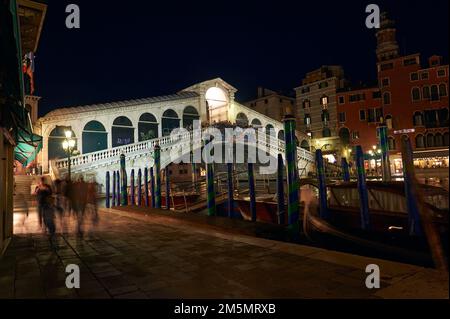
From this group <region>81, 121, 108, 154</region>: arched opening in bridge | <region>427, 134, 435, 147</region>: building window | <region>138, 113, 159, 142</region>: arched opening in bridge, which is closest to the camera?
<region>81, 121, 108, 154</region>: arched opening in bridge

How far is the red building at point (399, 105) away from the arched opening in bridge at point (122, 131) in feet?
70.6

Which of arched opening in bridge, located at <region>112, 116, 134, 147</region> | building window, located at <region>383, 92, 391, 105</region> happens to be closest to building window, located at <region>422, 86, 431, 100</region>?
building window, located at <region>383, 92, 391, 105</region>

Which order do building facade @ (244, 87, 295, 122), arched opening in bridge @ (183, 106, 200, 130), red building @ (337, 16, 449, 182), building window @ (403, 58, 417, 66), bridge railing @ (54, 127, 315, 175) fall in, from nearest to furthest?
bridge railing @ (54, 127, 315, 175) → red building @ (337, 16, 449, 182) → arched opening in bridge @ (183, 106, 200, 130) → building window @ (403, 58, 417, 66) → building facade @ (244, 87, 295, 122)

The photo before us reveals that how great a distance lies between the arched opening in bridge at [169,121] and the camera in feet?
90.3

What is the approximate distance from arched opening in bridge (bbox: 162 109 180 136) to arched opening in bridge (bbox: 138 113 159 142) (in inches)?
31.6

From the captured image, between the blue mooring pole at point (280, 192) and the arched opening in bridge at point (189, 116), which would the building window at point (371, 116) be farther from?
the blue mooring pole at point (280, 192)

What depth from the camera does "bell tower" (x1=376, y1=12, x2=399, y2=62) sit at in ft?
112

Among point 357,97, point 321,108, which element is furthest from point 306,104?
point 357,97

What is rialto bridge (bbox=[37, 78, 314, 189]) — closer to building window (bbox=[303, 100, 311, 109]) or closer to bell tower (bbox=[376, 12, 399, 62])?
building window (bbox=[303, 100, 311, 109])

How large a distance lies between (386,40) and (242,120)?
754 inches

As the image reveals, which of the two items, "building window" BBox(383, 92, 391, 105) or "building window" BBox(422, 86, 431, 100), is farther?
"building window" BBox(383, 92, 391, 105)

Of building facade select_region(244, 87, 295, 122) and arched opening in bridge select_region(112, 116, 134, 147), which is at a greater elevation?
building facade select_region(244, 87, 295, 122)

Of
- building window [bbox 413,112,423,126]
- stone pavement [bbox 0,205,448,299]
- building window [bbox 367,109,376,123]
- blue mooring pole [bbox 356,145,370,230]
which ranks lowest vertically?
stone pavement [bbox 0,205,448,299]

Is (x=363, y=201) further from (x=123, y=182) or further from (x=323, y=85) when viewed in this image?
(x=323, y=85)
